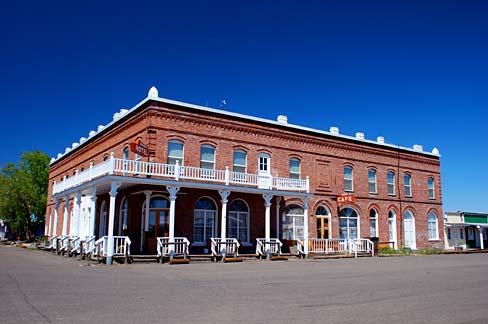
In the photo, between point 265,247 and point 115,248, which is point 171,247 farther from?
point 265,247

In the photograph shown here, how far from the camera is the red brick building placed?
2086cm

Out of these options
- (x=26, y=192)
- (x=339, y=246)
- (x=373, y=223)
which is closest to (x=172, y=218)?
Result: (x=339, y=246)

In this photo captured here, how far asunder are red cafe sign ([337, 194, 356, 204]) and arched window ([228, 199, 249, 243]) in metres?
6.60

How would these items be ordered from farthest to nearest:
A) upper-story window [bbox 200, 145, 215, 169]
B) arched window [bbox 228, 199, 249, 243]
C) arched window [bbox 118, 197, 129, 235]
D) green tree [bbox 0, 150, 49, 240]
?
green tree [bbox 0, 150, 49, 240], arched window [bbox 228, 199, 249, 243], upper-story window [bbox 200, 145, 215, 169], arched window [bbox 118, 197, 129, 235]

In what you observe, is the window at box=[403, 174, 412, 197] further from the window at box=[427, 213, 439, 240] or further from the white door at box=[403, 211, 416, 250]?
the window at box=[427, 213, 439, 240]

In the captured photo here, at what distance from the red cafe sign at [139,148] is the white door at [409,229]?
20.0 metres

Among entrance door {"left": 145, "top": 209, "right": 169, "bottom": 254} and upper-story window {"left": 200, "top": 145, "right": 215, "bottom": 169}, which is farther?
upper-story window {"left": 200, "top": 145, "right": 215, "bottom": 169}

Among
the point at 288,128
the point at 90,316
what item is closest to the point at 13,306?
the point at 90,316

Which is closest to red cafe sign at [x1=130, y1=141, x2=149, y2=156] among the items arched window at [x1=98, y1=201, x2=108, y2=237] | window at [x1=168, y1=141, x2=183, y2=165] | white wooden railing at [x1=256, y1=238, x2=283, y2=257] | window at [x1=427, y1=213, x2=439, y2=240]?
window at [x1=168, y1=141, x2=183, y2=165]

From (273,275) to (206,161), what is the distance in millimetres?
10568

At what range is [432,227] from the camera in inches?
1332

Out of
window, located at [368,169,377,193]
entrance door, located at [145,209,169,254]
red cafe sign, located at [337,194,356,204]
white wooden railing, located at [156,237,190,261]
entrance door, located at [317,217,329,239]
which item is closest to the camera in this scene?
white wooden railing, located at [156,237,190,261]

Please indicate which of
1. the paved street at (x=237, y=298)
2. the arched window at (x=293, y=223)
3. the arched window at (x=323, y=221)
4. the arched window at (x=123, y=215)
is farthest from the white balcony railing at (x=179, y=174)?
the paved street at (x=237, y=298)

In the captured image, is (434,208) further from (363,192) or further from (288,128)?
(288,128)
